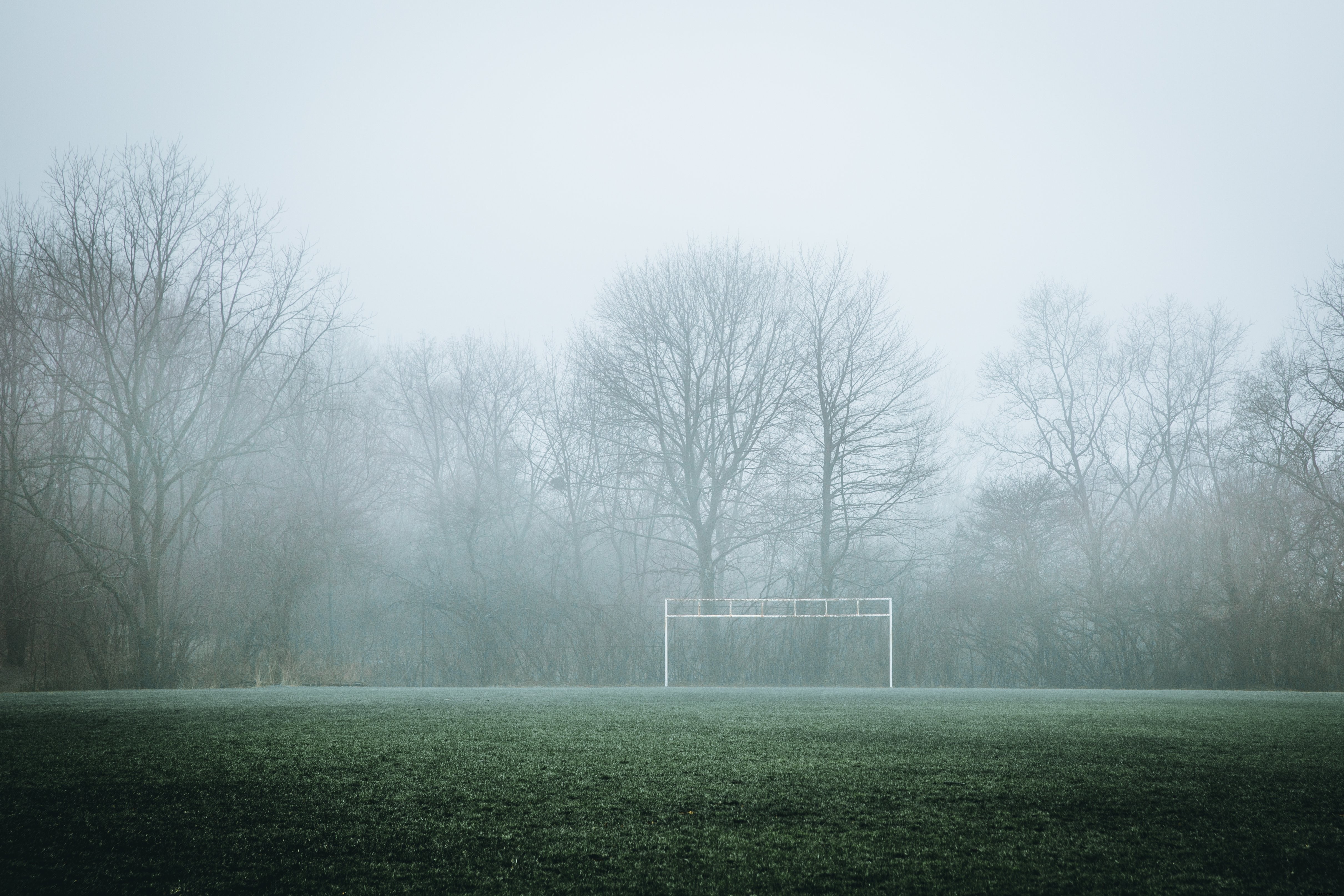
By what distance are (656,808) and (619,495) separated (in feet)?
64.9

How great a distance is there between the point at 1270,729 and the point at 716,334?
46.3 feet

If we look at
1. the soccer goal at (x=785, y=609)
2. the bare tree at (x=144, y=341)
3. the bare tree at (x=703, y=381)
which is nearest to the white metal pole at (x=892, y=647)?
the soccer goal at (x=785, y=609)

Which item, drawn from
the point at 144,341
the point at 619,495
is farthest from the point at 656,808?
the point at 619,495

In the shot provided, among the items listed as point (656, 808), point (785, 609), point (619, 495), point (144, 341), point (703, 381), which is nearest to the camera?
point (656, 808)

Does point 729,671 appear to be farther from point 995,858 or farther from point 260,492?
point 995,858

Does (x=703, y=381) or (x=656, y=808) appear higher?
(x=703, y=381)

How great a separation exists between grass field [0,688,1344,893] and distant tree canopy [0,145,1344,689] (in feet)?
32.6

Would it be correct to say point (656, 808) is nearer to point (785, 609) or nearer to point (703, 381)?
point (785, 609)

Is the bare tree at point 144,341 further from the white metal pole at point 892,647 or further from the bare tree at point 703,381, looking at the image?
the white metal pole at point 892,647

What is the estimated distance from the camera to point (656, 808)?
7.95 feet

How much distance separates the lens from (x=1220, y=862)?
74.4 inches

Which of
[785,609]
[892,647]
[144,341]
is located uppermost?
[144,341]

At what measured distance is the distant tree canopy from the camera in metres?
12.9

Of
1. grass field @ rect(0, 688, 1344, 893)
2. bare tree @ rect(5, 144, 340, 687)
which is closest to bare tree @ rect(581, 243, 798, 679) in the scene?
bare tree @ rect(5, 144, 340, 687)
